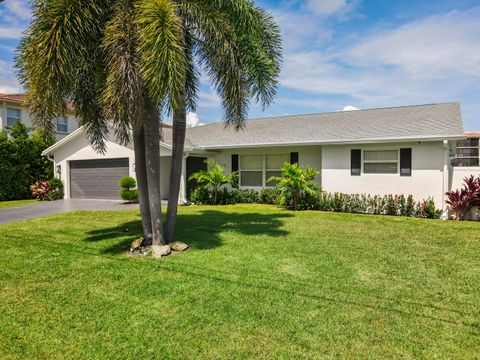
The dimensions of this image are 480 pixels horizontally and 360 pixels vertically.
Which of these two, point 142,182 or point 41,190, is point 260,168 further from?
point 41,190

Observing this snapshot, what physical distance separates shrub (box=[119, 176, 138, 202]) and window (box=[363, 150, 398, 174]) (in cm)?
1106

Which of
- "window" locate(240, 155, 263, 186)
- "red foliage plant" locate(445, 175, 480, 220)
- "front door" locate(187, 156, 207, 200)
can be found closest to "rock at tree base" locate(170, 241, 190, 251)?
"red foliage plant" locate(445, 175, 480, 220)

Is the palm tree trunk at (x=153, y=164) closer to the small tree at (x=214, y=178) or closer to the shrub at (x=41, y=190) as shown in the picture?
the small tree at (x=214, y=178)

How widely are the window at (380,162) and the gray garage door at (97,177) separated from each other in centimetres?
1247

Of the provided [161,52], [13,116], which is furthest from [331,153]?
[13,116]

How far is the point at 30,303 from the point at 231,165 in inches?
555

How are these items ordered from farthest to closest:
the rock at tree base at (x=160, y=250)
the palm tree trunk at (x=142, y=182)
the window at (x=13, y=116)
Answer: the window at (x=13, y=116) → the palm tree trunk at (x=142, y=182) → the rock at tree base at (x=160, y=250)

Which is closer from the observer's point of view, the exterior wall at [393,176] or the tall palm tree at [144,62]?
the tall palm tree at [144,62]

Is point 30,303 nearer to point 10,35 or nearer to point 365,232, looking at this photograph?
point 10,35

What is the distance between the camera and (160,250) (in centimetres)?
768

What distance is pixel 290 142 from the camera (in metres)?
16.3

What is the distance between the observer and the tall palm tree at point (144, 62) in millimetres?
6387

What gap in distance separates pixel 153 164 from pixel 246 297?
395 centimetres

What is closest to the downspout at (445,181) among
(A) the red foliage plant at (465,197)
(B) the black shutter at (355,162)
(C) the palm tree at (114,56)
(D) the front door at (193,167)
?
(A) the red foliage plant at (465,197)
